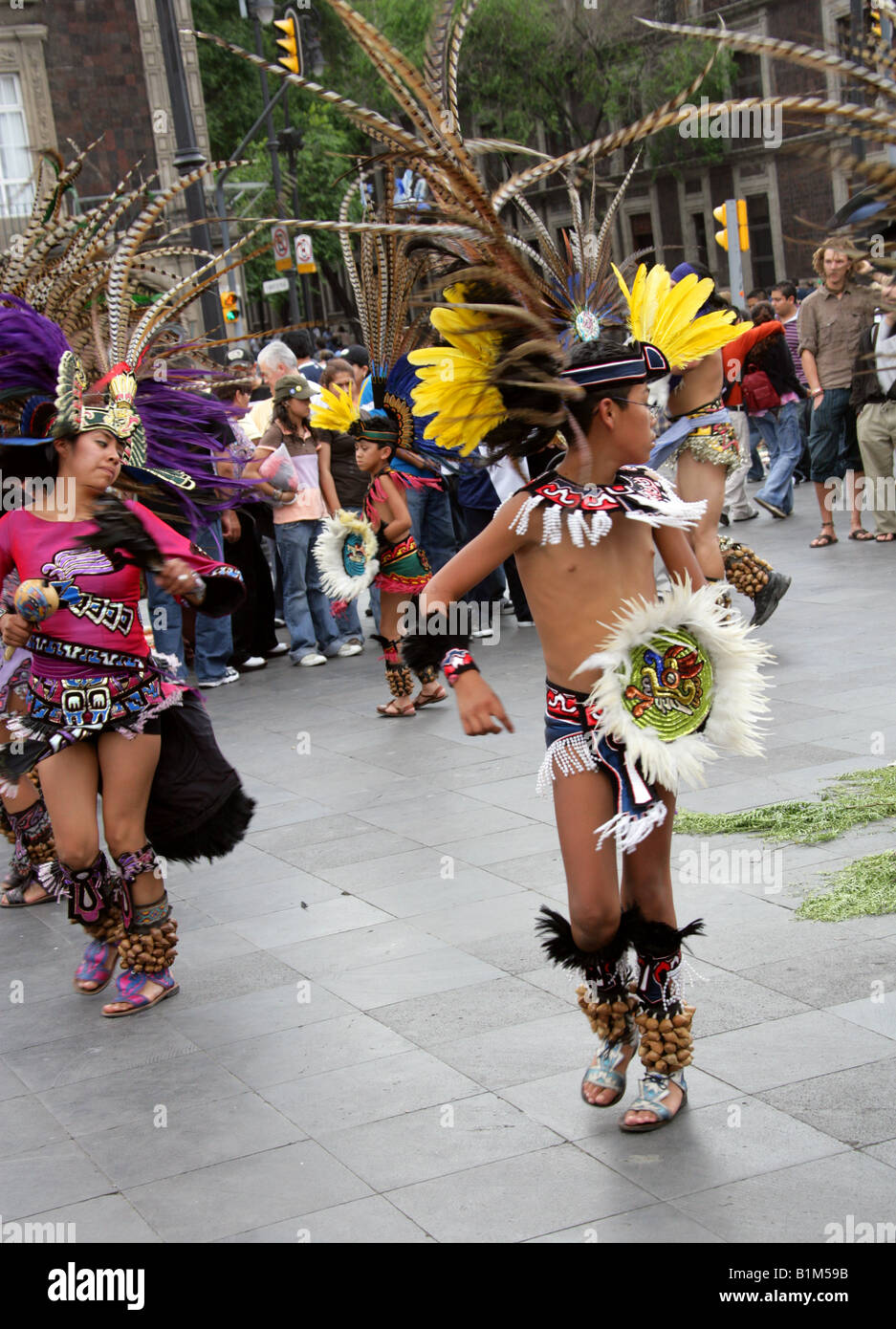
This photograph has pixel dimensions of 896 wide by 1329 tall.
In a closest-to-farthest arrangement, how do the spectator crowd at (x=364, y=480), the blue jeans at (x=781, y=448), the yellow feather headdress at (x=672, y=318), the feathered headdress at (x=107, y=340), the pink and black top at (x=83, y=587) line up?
the yellow feather headdress at (x=672, y=318) → the pink and black top at (x=83, y=587) → the feathered headdress at (x=107, y=340) → the spectator crowd at (x=364, y=480) → the blue jeans at (x=781, y=448)

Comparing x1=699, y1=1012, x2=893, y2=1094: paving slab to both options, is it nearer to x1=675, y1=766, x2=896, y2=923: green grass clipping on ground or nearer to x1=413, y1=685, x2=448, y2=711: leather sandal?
x1=675, y1=766, x2=896, y2=923: green grass clipping on ground

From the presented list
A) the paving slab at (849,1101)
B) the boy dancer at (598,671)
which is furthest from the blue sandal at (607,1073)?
the paving slab at (849,1101)

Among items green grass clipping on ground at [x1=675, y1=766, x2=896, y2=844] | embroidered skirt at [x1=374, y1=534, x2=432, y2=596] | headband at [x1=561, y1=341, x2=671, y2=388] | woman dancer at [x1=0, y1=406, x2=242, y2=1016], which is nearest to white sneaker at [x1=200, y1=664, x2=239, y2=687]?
embroidered skirt at [x1=374, y1=534, x2=432, y2=596]

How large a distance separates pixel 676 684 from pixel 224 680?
23.9 feet

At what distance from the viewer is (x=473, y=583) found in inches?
151

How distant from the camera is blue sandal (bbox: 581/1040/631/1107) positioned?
3.90 meters

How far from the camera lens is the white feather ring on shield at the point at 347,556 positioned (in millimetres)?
8758

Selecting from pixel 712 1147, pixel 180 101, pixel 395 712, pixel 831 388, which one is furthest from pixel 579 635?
pixel 180 101

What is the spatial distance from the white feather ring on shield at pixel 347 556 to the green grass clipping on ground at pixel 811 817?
317 cm

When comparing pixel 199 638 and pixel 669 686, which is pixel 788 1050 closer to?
pixel 669 686

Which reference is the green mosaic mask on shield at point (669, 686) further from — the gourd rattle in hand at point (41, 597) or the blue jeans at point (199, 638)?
the blue jeans at point (199, 638)
